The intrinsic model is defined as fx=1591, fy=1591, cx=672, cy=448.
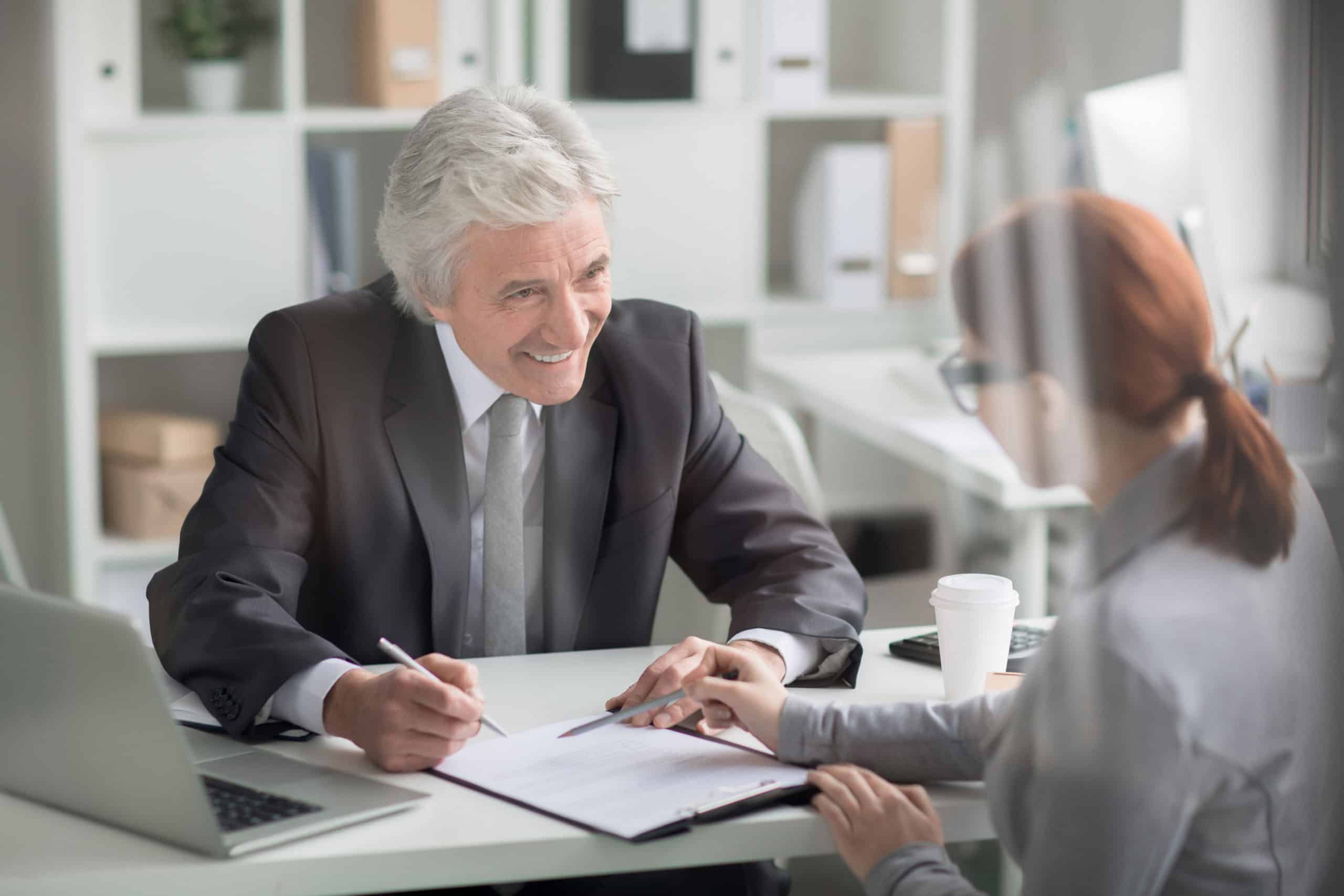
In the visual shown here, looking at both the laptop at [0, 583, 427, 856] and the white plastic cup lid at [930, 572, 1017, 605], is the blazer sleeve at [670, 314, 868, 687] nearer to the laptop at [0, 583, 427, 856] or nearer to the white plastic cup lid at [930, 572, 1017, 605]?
the white plastic cup lid at [930, 572, 1017, 605]

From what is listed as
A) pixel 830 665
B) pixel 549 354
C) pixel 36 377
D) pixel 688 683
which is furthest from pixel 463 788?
pixel 36 377

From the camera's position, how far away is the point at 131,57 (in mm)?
2689

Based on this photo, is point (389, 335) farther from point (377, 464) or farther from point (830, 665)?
point (830, 665)

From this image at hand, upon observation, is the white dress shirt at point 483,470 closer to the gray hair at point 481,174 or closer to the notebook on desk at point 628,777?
the gray hair at point 481,174

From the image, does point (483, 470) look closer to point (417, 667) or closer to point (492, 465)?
point (492, 465)

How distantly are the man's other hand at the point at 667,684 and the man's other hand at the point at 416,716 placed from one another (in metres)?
0.14

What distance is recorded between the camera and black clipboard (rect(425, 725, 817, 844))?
0.98 metres

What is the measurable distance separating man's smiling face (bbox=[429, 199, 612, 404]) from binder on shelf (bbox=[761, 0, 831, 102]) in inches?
67.4

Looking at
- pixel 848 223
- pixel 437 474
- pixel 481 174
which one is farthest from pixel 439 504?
pixel 848 223

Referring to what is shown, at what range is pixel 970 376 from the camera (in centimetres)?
89

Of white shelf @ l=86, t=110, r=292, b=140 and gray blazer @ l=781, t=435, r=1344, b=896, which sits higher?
white shelf @ l=86, t=110, r=292, b=140

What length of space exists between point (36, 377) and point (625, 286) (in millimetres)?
1123

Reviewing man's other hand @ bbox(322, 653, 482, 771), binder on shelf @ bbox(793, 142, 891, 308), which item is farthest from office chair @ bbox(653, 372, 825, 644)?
binder on shelf @ bbox(793, 142, 891, 308)

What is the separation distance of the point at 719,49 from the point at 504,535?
1.76 metres
